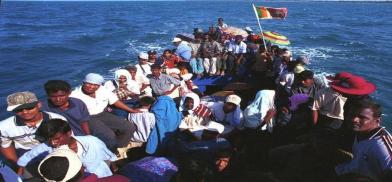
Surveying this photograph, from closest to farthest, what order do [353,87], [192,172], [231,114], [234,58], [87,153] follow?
1. [192,172]
2. [87,153]
3. [353,87]
4. [231,114]
5. [234,58]

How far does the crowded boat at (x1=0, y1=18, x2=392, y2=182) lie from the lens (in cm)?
287

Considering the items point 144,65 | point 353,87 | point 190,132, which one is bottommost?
point 190,132

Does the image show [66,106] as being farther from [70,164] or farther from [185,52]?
[185,52]

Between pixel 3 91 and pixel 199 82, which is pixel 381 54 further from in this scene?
pixel 3 91

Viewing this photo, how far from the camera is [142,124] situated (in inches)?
198

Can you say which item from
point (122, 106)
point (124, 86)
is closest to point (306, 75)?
point (122, 106)

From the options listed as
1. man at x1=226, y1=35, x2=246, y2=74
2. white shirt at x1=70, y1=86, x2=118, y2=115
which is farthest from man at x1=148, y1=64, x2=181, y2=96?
man at x1=226, y1=35, x2=246, y2=74

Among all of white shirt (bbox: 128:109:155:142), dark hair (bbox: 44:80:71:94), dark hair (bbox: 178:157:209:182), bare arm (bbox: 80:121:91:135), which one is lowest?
white shirt (bbox: 128:109:155:142)

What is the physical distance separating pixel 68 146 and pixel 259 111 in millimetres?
3054

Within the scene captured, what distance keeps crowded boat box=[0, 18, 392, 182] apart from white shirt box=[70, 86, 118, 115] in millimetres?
14

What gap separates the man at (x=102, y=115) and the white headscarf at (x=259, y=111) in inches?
70.8

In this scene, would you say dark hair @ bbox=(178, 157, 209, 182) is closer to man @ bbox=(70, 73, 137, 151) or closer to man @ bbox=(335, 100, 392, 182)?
man @ bbox=(335, 100, 392, 182)

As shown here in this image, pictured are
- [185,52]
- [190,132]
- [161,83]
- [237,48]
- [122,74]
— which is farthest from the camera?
[237,48]

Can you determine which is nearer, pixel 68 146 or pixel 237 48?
pixel 68 146
